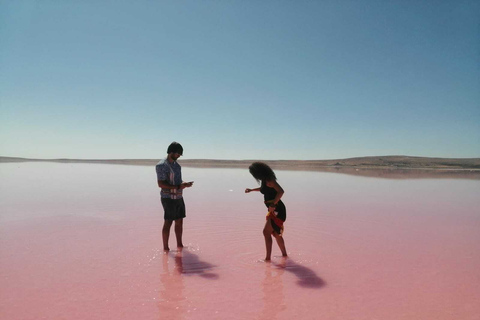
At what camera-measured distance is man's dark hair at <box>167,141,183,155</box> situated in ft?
16.4

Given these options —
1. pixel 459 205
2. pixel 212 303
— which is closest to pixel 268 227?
pixel 212 303

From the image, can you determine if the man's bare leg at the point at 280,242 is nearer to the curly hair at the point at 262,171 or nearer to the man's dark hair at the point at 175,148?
the curly hair at the point at 262,171

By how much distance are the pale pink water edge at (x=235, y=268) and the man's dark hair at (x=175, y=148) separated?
1.58 metres

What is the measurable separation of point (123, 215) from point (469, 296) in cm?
674

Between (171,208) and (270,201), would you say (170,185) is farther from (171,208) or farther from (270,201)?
(270,201)

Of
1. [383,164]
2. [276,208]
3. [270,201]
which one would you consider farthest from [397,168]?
[270,201]

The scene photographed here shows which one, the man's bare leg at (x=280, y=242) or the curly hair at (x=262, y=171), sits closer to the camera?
the curly hair at (x=262, y=171)

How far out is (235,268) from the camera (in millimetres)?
4246

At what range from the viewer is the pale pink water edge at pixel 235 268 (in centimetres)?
309

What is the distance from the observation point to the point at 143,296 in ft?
10.8

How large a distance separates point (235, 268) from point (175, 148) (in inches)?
80.9

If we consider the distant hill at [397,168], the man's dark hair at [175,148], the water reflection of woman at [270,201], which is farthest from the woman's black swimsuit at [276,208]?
the distant hill at [397,168]

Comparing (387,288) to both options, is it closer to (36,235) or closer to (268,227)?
(268,227)

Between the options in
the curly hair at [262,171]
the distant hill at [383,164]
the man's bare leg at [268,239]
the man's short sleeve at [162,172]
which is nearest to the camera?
the curly hair at [262,171]
